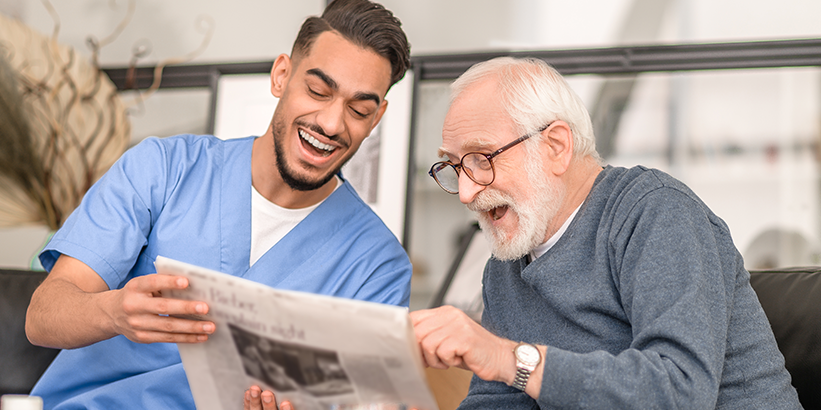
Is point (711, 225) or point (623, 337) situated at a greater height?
point (711, 225)

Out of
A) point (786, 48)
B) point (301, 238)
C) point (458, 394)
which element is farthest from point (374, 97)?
point (786, 48)

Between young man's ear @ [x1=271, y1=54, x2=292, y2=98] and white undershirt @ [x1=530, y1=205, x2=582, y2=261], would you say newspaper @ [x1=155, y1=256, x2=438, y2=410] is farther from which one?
young man's ear @ [x1=271, y1=54, x2=292, y2=98]

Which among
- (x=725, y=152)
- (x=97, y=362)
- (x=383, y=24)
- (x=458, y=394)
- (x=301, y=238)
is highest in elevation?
(x=383, y=24)

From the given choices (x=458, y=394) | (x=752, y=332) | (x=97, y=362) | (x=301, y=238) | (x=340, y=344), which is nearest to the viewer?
(x=340, y=344)

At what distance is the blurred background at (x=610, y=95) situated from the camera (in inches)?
90.6

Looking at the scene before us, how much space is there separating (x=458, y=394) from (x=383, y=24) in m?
1.07

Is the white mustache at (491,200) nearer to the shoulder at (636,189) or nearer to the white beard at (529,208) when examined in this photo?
the white beard at (529,208)

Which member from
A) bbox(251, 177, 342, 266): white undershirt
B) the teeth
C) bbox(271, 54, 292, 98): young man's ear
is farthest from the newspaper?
bbox(271, 54, 292, 98): young man's ear

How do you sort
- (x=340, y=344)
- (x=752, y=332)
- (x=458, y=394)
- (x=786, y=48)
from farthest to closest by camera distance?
1. (x=786, y=48)
2. (x=458, y=394)
3. (x=752, y=332)
4. (x=340, y=344)

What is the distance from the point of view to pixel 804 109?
2.30m

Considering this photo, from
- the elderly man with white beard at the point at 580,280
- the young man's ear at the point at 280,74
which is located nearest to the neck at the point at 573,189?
the elderly man with white beard at the point at 580,280

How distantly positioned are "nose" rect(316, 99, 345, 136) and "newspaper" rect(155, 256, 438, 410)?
0.53m

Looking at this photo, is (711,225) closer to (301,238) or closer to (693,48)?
(301,238)

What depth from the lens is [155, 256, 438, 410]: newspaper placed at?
0.73 meters
